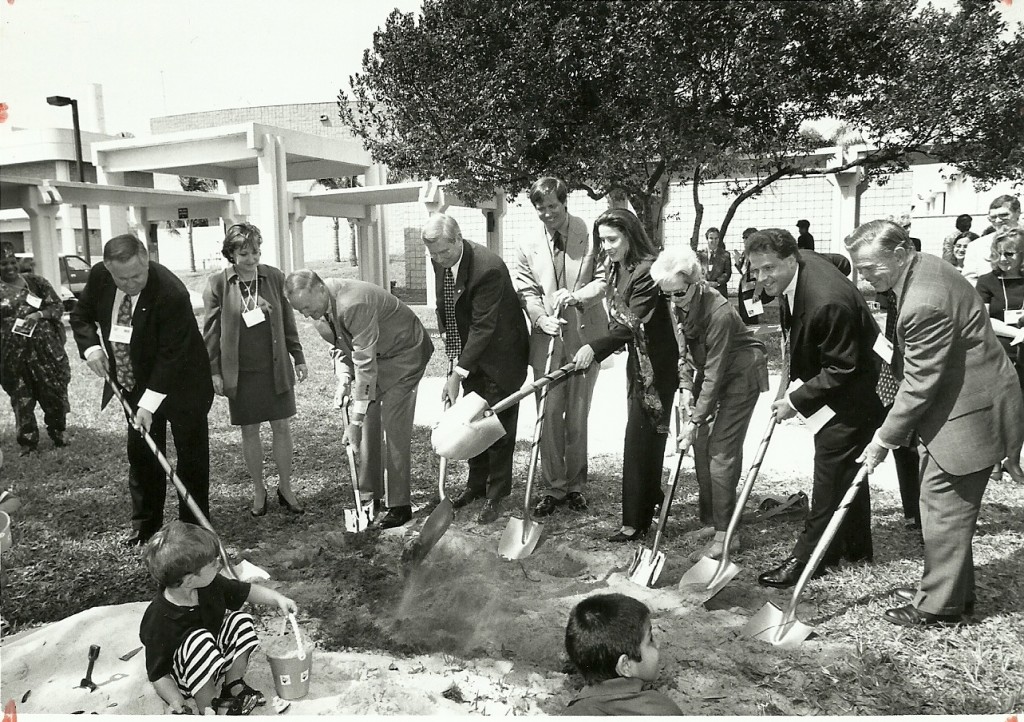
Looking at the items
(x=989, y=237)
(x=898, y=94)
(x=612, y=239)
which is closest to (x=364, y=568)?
(x=612, y=239)

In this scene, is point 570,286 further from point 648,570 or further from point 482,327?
point 648,570

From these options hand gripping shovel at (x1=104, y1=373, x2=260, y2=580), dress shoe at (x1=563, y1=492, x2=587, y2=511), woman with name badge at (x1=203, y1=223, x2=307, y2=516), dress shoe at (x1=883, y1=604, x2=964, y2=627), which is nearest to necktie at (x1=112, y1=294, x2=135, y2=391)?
hand gripping shovel at (x1=104, y1=373, x2=260, y2=580)

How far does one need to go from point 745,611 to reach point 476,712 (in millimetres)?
1273

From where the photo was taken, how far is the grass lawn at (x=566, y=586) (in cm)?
251

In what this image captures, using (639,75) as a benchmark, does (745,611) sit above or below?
below

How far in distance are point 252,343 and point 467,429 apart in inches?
55.4

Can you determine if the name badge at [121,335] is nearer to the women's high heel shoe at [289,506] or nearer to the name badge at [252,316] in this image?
the name badge at [252,316]

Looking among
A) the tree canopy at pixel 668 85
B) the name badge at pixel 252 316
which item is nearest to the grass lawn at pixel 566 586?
the name badge at pixel 252 316

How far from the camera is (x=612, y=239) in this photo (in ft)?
11.5

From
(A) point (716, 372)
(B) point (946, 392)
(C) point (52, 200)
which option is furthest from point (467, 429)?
(C) point (52, 200)

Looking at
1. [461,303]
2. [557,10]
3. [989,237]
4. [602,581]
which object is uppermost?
[557,10]

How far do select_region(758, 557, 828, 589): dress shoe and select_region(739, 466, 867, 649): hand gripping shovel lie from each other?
43cm

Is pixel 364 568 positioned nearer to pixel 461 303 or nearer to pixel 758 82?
pixel 461 303

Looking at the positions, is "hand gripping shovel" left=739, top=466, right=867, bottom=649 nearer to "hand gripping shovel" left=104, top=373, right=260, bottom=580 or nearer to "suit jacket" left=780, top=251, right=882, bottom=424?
"suit jacket" left=780, top=251, right=882, bottom=424
